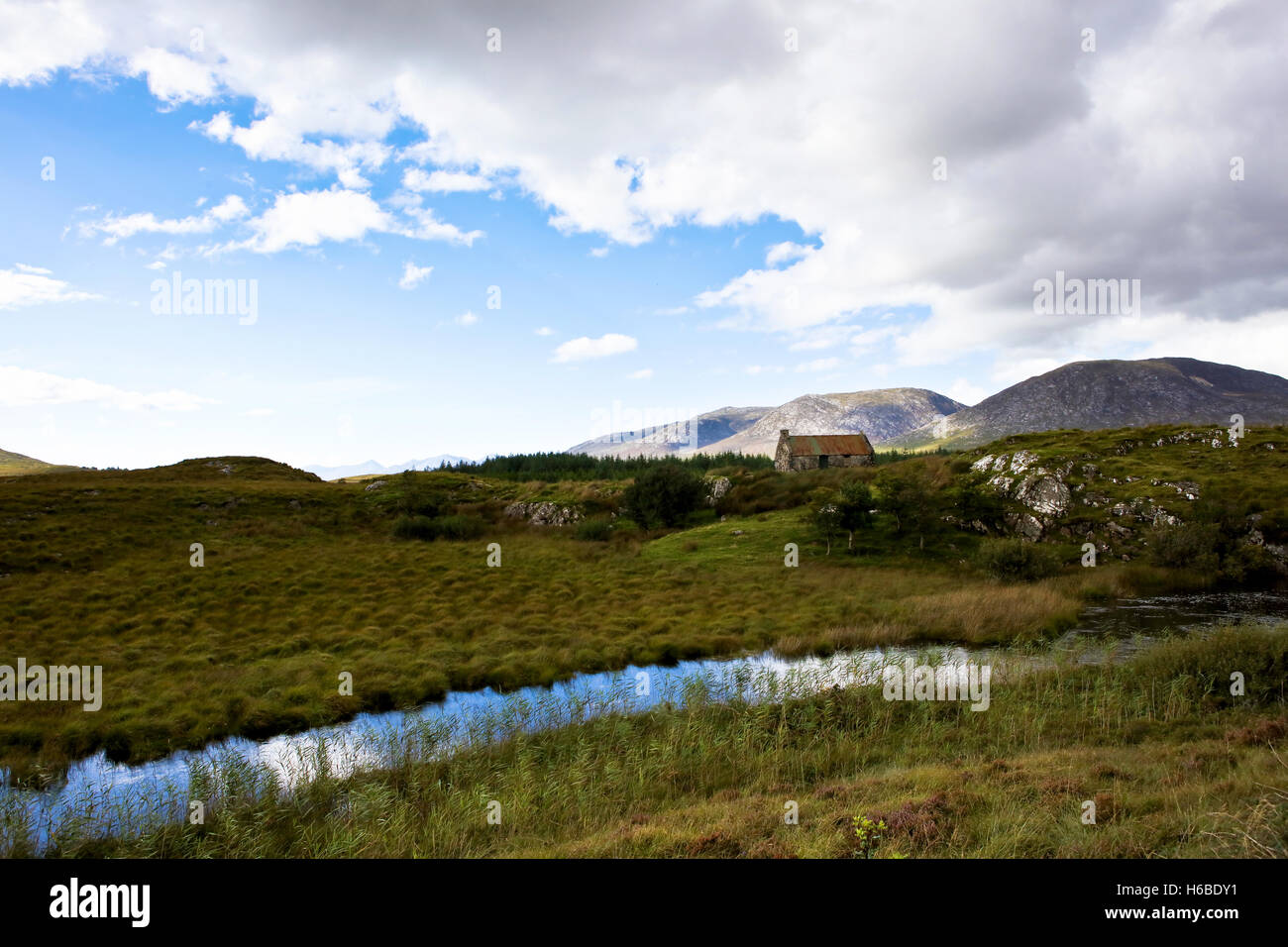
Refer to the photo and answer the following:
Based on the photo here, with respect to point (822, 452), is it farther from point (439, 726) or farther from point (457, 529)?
point (439, 726)

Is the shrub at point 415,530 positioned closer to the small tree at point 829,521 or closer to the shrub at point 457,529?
the shrub at point 457,529

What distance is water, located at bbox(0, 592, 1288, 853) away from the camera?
11.6 metres

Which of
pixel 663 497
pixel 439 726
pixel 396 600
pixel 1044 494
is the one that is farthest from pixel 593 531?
pixel 439 726

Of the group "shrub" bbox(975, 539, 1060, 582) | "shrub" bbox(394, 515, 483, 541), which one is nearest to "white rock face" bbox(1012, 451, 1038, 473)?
"shrub" bbox(975, 539, 1060, 582)

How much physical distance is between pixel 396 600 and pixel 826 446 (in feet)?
241

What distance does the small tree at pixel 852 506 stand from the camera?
42906 millimetres

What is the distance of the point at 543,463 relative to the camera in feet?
400

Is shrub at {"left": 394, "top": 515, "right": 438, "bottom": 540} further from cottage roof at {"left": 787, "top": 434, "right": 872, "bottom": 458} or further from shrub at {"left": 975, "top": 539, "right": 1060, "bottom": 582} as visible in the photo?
cottage roof at {"left": 787, "top": 434, "right": 872, "bottom": 458}

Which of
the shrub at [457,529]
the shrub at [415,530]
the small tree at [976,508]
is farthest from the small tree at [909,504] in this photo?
the shrub at [415,530]

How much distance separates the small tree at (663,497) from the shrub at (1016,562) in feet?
93.3
